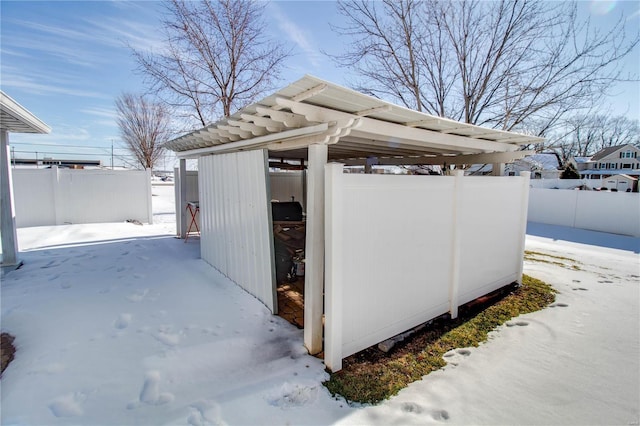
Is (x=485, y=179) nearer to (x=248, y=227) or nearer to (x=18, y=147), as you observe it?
(x=248, y=227)

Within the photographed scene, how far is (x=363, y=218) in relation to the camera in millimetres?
2646

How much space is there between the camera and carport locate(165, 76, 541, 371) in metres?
2.47

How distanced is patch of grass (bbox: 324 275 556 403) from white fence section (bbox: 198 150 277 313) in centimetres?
135

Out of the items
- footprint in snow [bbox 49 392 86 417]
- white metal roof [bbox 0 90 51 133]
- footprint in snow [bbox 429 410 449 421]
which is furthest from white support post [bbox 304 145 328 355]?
white metal roof [bbox 0 90 51 133]

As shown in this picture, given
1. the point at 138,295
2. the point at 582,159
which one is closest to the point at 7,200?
the point at 138,295

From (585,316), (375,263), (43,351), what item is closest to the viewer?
(43,351)

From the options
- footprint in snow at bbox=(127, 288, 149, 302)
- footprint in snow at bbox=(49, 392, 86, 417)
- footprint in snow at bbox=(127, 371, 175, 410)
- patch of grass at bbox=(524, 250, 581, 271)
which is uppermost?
footprint in snow at bbox=(127, 288, 149, 302)

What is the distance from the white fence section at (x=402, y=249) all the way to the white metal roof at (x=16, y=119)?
4635 mm

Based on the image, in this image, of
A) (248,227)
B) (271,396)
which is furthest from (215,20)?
(271,396)

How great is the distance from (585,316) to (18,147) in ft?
65.7

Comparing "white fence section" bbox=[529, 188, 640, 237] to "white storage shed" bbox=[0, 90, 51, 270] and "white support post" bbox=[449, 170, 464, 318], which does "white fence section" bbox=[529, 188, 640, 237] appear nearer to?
"white support post" bbox=[449, 170, 464, 318]

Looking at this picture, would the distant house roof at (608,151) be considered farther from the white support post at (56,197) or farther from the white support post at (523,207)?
the white support post at (56,197)

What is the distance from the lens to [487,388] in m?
2.35

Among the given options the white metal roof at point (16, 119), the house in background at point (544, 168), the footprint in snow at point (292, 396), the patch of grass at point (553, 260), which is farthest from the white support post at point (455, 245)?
the house in background at point (544, 168)
